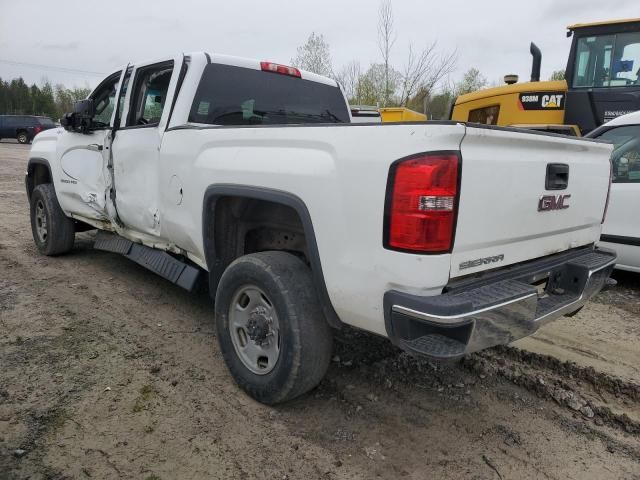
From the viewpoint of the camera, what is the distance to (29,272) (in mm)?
5332

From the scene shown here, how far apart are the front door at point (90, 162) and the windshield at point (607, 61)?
6.94 m

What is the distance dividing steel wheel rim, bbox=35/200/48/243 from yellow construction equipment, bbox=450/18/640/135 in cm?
708

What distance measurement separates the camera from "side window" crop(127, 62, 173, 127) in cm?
393

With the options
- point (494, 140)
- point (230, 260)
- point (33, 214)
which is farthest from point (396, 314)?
Answer: point (33, 214)

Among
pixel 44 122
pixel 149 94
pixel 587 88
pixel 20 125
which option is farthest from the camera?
pixel 44 122

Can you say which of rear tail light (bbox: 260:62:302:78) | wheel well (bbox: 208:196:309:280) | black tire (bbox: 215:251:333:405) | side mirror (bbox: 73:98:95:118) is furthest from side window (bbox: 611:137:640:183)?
side mirror (bbox: 73:98:95:118)

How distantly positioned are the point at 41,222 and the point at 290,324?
4724 millimetres

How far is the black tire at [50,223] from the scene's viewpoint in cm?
561

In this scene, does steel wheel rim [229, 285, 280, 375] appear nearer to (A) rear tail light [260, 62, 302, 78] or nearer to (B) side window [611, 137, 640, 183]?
(A) rear tail light [260, 62, 302, 78]

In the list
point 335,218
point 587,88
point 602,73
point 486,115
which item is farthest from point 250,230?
point 486,115

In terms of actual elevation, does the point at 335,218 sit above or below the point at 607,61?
below

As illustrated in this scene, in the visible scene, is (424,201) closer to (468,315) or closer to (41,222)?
(468,315)

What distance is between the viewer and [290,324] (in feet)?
8.52

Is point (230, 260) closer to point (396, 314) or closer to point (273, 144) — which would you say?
point (273, 144)
